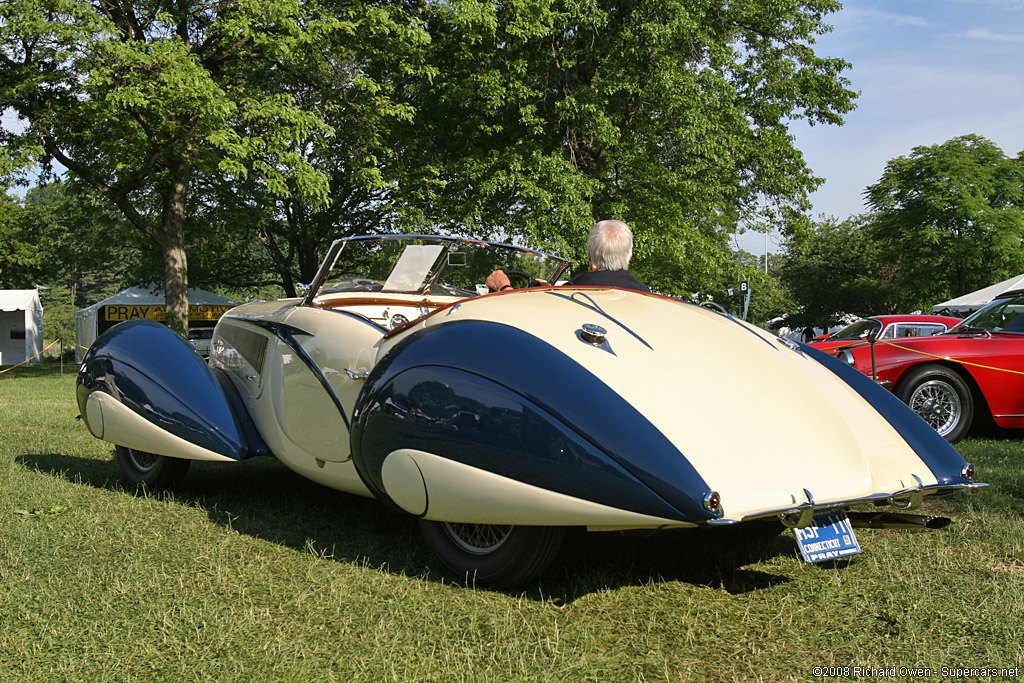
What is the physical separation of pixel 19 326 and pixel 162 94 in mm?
25112

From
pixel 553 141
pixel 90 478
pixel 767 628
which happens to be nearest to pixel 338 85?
pixel 553 141

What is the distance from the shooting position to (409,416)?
11.1 ft

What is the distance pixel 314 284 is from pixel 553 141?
14877 mm

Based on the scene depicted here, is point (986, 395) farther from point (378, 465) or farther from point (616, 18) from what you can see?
point (616, 18)

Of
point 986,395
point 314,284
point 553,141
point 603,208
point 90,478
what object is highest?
point 553,141

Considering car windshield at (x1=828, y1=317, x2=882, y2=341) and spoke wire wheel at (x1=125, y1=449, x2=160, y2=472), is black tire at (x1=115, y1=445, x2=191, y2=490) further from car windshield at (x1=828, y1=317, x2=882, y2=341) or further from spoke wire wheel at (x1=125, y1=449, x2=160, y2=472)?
car windshield at (x1=828, y1=317, x2=882, y2=341)

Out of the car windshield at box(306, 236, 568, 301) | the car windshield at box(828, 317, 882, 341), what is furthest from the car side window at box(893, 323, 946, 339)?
the car windshield at box(306, 236, 568, 301)

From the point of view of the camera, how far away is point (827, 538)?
123 inches

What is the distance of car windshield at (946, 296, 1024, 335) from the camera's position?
798 centimetres

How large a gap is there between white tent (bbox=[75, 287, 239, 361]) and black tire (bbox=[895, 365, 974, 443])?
80.3 feet

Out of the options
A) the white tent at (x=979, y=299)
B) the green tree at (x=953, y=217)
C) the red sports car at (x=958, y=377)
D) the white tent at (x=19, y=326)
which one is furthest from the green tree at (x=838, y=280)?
the red sports car at (x=958, y=377)

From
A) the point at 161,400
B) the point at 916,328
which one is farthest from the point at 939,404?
the point at 161,400

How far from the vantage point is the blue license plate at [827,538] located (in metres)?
3.07

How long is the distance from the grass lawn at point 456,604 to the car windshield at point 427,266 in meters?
1.38
